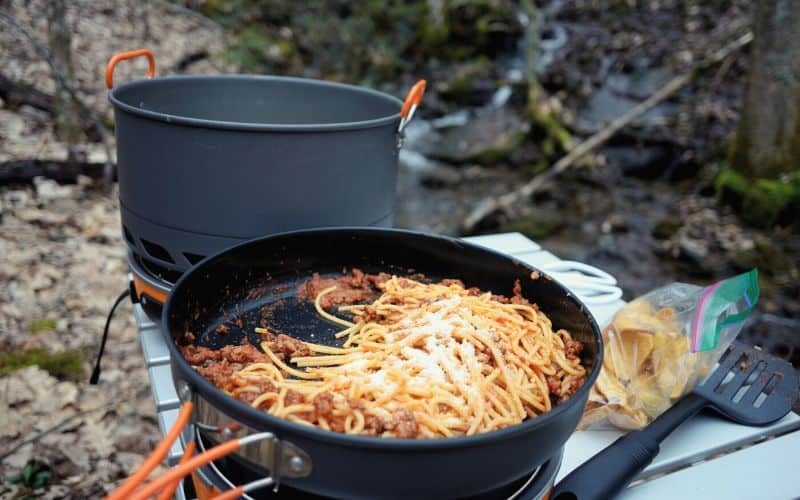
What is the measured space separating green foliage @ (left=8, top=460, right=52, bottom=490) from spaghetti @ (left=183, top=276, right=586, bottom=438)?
154 cm

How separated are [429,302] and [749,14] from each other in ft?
30.9

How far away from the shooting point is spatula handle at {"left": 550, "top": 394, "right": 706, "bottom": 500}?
4.41ft

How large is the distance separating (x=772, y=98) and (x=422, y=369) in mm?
5620

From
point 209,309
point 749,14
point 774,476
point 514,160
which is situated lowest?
point 514,160

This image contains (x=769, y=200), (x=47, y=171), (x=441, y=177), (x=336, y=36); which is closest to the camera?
(x=47, y=171)

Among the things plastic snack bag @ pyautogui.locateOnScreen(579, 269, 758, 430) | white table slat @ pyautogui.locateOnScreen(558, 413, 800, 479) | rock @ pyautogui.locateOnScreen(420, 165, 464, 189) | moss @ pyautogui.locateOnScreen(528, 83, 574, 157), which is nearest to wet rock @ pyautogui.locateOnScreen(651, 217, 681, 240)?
moss @ pyautogui.locateOnScreen(528, 83, 574, 157)

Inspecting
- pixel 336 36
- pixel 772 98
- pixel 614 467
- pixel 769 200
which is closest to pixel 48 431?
pixel 614 467

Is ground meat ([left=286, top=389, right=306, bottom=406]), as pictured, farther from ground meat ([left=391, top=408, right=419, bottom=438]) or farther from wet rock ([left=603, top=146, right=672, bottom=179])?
wet rock ([left=603, top=146, right=672, bottom=179])

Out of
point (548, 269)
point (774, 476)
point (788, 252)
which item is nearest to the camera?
point (774, 476)

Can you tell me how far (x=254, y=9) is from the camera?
316 inches

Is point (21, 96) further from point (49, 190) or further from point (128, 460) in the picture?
point (128, 460)

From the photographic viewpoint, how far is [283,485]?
1.05 metres

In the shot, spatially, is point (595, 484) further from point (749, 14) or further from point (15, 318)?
point (749, 14)

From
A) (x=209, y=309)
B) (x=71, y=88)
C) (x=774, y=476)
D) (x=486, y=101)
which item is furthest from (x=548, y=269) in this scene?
(x=486, y=101)
